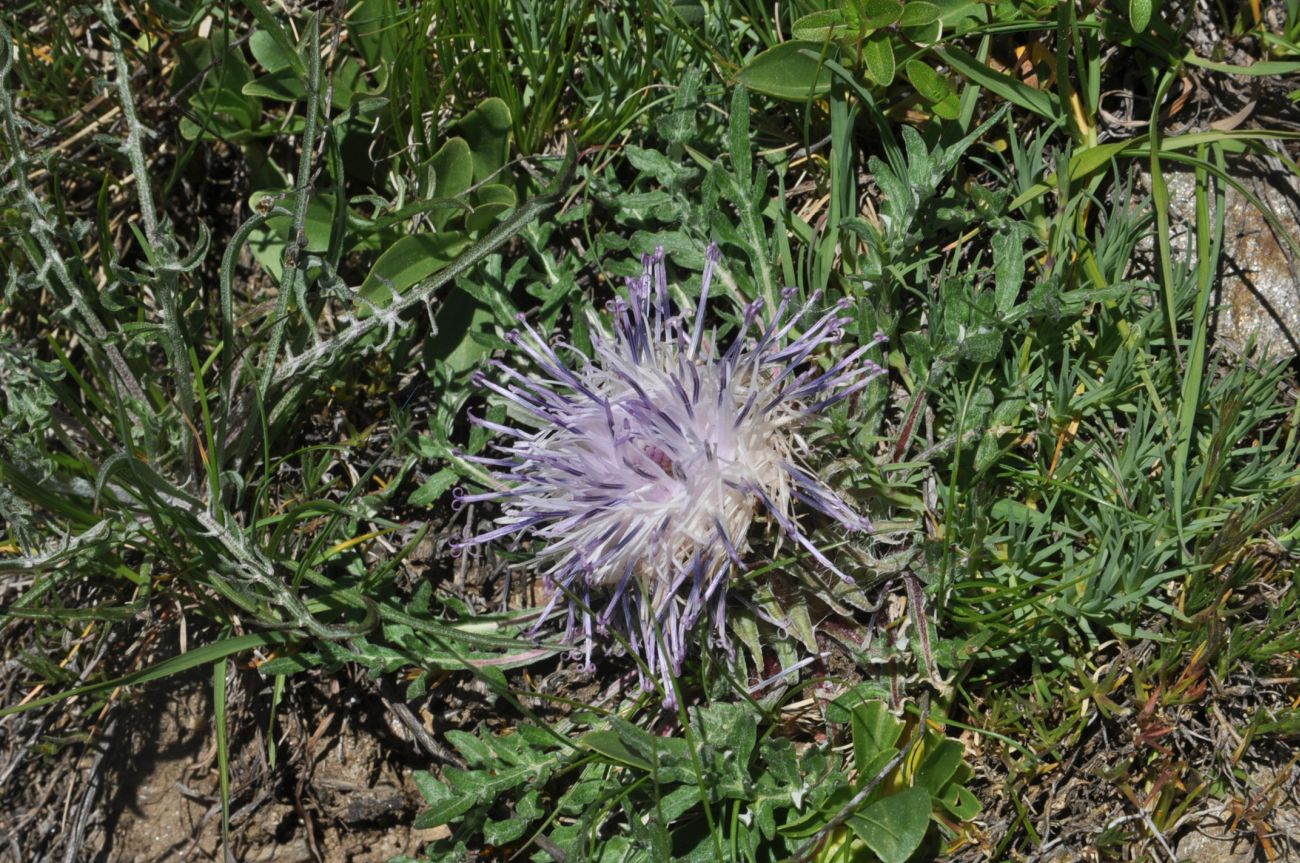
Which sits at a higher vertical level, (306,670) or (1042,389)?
(1042,389)

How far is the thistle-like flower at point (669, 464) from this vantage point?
7.96 ft

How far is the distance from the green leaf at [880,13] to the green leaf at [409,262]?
1.18 meters

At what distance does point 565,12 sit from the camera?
2.87m

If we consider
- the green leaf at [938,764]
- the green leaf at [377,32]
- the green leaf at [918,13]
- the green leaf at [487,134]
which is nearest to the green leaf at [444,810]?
the green leaf at [938,764]

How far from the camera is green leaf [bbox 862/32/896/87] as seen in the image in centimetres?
260

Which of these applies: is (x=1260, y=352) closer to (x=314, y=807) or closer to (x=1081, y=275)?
(x=1081, y=275)

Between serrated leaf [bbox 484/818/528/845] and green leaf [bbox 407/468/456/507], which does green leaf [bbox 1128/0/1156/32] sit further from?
serrated leaf [bbox 484/818/528/845]

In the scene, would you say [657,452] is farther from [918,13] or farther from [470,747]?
[918,13]

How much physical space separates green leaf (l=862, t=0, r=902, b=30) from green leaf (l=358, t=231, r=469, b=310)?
118 cm

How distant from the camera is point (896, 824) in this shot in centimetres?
237

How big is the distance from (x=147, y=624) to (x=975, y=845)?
2.25 meters

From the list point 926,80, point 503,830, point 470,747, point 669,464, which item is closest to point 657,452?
point 669,464

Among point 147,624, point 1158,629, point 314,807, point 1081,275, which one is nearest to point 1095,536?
point 1158,629

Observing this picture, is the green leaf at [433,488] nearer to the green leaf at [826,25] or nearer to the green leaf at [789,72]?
the green leaf at [789,72]
